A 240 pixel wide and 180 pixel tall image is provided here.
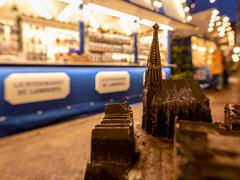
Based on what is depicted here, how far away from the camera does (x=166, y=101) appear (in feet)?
6.89

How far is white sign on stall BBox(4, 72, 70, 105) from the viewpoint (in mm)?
5203

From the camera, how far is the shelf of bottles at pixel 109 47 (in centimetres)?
887

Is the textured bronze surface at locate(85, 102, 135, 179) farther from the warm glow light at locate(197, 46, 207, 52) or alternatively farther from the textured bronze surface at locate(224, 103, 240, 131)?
the warm glow light at locate(197, 46, 207, 52)

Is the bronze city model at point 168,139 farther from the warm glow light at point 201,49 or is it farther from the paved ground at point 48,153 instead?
the warm glow light at point 201,49

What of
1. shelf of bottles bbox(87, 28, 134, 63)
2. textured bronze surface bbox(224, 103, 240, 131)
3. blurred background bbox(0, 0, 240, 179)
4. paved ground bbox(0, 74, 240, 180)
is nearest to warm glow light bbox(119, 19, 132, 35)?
blurred background bbox(0, 0, 240, 179)

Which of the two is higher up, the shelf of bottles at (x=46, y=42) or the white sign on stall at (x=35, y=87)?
the shelf of bottles at (x=46, y=42)

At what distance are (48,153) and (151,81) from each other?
2.56 metres

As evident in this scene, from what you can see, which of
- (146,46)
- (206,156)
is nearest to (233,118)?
(206,156)

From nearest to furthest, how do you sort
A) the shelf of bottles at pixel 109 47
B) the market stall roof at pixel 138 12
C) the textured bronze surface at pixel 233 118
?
the textured bronze surface at pixel 233 118 → the market stall roof at pixel 138 12 → the shelf of bottles at pixel 109 47

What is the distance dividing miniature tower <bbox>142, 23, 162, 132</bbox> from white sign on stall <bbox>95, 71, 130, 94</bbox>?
5.17 m

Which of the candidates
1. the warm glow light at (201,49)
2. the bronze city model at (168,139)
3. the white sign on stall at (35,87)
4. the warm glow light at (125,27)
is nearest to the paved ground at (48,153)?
the bronze city model at (168,139)

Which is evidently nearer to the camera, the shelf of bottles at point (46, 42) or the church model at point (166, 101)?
the church model at point (166, 101)

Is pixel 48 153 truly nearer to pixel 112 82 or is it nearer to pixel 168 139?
pixel 168 139

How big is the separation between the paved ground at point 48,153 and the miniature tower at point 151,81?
0.51 metres
